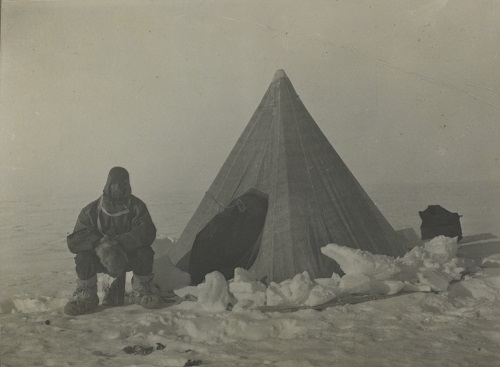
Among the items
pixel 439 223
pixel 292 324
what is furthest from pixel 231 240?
pixel 439 223

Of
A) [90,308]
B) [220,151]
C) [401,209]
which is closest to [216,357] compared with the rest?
[90,308]

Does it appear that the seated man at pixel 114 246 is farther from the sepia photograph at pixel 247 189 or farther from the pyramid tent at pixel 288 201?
the pyramid tent at pixel 288 201

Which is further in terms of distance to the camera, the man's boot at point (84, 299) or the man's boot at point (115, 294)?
the man's boot at point (115, 294)

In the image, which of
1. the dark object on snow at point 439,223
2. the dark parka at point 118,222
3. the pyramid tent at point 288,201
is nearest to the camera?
the dark parka at point 118,222

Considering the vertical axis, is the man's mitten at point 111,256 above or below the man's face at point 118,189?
below

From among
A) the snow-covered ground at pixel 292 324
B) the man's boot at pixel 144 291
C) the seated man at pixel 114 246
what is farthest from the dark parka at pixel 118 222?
the snow-covered ground at pixel 292 324

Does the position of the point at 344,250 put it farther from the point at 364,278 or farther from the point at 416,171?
the point at 416,171

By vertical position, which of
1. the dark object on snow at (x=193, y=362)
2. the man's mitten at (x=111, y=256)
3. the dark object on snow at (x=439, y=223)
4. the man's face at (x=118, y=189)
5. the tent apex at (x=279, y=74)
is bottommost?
the dark object on snow at (x=193, y=362)

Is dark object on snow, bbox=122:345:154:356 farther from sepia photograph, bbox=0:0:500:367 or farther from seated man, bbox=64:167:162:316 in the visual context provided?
seated man, bbox=64:167:162:316

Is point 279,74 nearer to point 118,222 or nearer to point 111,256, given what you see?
point 118,222
